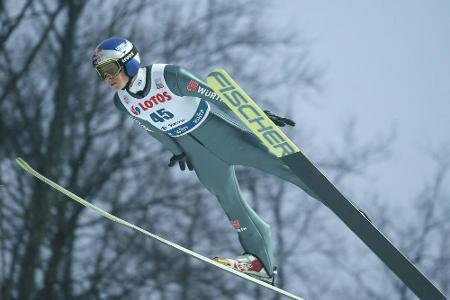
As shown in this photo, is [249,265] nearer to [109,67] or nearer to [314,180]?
[314,180]

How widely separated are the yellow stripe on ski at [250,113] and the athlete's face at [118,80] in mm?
539

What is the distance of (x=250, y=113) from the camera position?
19.3 ft

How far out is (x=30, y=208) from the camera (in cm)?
1420

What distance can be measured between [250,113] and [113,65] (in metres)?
0.89

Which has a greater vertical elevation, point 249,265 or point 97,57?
point 97,57

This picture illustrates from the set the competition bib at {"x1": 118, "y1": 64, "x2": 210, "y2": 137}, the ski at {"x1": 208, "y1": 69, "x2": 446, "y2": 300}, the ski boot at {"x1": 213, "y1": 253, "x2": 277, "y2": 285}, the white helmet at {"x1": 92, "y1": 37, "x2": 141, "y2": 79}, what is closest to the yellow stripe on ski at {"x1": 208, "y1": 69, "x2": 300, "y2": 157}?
the ski at {"x1": 208, "y1": 69, "x2": 446, "y2": 300}

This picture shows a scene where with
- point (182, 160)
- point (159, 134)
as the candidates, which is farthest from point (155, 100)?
point (182, 160)

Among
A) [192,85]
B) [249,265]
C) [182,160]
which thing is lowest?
Result: [249,265]

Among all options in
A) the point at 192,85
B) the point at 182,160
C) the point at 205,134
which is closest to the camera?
the point at 192,85

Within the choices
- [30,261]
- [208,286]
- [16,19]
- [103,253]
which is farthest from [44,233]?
[16,19]

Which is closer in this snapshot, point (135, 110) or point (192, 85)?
point (192, 85)

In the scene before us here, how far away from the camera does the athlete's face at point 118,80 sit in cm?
586

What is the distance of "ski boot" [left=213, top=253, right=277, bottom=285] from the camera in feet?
20.4

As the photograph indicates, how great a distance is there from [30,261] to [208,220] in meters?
3.04
